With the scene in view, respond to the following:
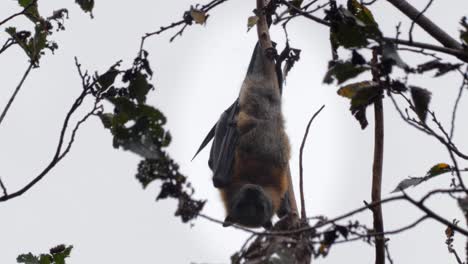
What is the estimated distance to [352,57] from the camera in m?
4.11

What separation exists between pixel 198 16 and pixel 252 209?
17.8 feet

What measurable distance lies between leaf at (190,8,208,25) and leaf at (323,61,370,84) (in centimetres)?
207

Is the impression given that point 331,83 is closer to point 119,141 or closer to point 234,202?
point 119,141

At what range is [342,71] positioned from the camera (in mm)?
4164

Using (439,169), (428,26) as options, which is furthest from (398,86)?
(439,169)

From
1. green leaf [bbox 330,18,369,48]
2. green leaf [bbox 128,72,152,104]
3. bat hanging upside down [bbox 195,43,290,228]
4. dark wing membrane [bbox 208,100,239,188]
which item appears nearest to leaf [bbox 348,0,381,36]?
green leaf [bbox 330,18,369,48]

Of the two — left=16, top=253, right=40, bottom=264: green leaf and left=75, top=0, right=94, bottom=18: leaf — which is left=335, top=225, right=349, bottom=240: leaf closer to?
left=75, top=0, right=94, bottom=18: leaf

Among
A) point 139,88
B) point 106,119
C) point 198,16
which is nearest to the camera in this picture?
point 139,88

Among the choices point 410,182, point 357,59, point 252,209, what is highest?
point 252,209

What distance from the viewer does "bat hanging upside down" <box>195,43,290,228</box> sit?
35.7ft

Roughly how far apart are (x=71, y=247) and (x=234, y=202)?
16.6 ft

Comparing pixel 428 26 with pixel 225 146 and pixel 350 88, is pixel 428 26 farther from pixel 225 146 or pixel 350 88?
pixel 225 146

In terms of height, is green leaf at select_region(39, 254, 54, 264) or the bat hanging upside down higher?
the bat hanging upside down

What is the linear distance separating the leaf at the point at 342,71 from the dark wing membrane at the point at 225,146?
275 inches
